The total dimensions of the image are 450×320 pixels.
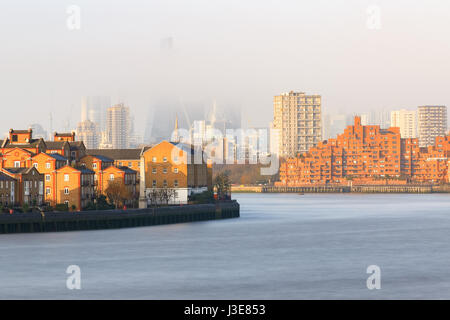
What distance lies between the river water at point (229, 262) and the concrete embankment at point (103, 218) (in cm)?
185

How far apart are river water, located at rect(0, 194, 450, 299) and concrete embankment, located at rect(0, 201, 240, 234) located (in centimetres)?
185

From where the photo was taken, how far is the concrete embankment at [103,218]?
74562mm

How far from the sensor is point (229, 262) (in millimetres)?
58344

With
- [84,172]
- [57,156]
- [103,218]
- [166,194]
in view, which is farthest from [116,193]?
[103,218]

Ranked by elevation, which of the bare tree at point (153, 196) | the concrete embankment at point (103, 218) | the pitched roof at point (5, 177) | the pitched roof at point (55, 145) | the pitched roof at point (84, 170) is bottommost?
the concrete embankment at point (103, 218)

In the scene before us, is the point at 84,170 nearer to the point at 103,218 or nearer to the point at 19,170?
the point at 19,170

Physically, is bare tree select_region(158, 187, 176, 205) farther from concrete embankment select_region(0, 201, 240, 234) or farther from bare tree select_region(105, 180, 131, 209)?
bare tree select_region(105, 180, 131, 209)

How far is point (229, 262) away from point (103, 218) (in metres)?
24.2

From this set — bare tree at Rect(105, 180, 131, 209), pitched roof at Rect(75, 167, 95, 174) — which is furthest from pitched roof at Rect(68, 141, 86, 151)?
bare tree at Rect(105, 180, 131, 209)

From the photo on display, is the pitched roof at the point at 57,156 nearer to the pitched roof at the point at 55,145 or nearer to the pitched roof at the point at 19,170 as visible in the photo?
the pitched roof at the point at 55,145

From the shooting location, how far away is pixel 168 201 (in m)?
96.6

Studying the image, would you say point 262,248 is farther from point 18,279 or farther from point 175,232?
point 18,279

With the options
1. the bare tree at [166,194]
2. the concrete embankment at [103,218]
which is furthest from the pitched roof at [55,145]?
the concrete embankment at [103,218]

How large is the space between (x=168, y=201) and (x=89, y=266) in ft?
134
